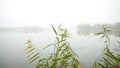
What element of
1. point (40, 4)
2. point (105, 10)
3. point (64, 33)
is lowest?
point (64, 33)

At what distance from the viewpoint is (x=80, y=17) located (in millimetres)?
41875

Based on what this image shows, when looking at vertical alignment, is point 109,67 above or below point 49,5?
below

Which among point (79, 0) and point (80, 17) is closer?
point (80, 17)

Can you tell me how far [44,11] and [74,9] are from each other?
27.0 feet

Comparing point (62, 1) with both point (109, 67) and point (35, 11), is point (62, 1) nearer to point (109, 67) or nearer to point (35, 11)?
point (35, 11)

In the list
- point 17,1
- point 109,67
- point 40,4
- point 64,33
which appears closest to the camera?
point 109,67

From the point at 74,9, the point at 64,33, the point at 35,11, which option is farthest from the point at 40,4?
the point at 64,33

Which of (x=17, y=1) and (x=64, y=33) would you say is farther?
(x=17, y=1)

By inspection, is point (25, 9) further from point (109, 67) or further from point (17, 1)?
point (109, 67)

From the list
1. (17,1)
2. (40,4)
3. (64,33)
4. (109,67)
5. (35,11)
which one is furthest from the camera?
(17,1)

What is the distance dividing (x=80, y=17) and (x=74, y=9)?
2.72 m

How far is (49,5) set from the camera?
44.4 m

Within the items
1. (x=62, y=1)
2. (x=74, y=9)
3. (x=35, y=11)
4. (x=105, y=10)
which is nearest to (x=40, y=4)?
(x=35, y=11)

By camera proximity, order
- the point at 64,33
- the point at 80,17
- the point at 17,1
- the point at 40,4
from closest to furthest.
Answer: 1. the point at 64,33
2. the point at 80,17
3. the point at 40,4
4. the point at 17,1
